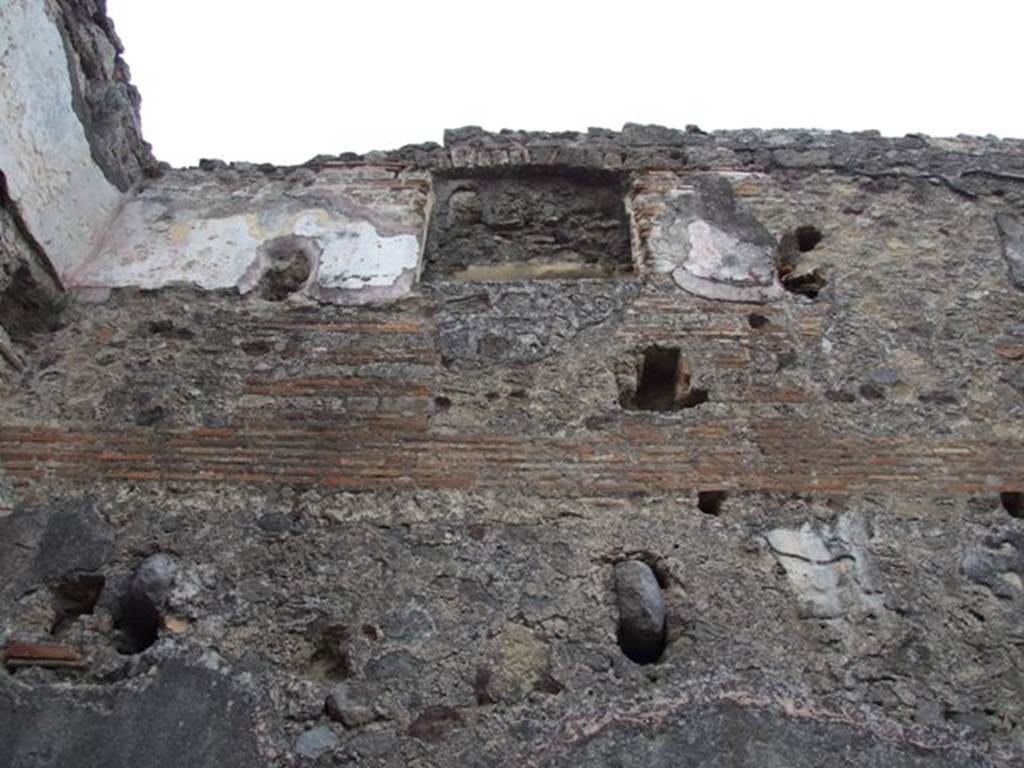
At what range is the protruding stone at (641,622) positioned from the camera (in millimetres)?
3105

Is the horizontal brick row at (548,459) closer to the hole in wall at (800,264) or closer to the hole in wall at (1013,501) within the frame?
the hole in wall at (1013,501)

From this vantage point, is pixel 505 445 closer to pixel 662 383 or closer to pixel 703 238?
pixel 662 383

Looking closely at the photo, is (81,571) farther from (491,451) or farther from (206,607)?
(491,451)

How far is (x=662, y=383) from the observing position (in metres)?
3.97

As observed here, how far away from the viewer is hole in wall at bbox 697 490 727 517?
11.2ft

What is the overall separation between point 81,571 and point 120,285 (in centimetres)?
142

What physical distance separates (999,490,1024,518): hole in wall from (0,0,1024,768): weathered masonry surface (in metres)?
0.02

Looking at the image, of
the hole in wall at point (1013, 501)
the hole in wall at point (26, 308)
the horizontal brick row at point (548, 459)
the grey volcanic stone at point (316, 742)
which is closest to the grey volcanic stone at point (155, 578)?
the horizontal brick row at point (548, 459)

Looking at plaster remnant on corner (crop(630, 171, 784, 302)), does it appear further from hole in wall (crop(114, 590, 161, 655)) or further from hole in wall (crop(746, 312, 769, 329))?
hole in wall (crop(114, 590, 161, 655))

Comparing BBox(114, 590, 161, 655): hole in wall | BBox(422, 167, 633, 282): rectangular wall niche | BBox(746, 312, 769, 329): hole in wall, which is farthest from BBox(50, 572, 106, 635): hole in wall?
BBox(746, 312, 769, 329): hole in wall

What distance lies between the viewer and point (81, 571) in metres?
3.28

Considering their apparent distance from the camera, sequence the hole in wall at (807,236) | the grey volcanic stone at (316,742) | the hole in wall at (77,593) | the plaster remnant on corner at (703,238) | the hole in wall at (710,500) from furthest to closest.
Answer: the hole in wall at (807,236)
the plaster remnant on corner at (703,238)
the hole in wall at (710,500)
the hole in wall at (77,593)
the grey volcanic stone at (316,742)

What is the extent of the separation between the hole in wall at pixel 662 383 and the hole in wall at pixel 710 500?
465 millimetres

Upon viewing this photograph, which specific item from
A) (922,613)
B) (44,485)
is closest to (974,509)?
(922,613)
